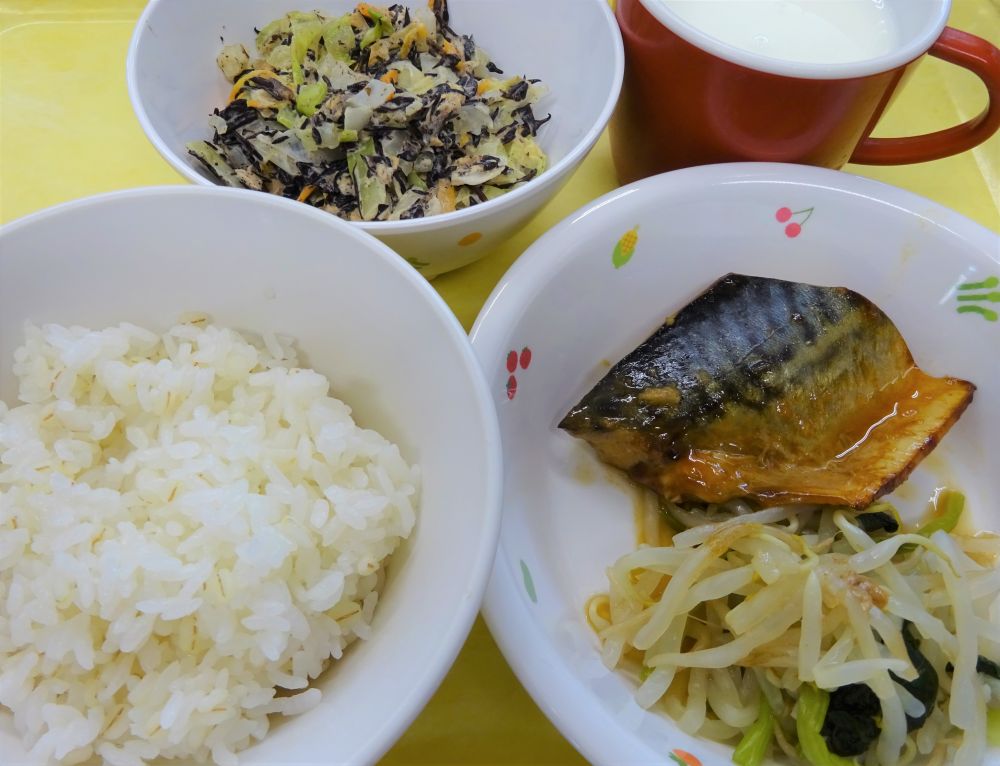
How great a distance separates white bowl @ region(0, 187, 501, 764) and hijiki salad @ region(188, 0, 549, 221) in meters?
0.41

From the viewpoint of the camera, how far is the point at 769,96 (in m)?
1.26

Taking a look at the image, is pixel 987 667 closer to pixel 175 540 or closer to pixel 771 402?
pixel 771 402

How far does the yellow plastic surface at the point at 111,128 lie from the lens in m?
1.54

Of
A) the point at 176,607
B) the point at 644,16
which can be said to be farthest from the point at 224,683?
the point at 644,16

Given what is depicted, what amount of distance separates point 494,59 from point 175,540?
51.1 inches

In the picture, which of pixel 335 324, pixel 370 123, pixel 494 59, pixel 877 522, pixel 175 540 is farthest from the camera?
pixel 494 59

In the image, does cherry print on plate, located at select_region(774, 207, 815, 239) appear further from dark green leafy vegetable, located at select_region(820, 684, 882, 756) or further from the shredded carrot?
the shredded carrot

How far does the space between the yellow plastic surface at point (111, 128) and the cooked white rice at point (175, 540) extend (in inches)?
23.6

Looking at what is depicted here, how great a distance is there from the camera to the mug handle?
51.0 inches

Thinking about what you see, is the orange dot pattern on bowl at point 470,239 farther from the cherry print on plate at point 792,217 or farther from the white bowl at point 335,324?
the cherry print on plate at point 792,217

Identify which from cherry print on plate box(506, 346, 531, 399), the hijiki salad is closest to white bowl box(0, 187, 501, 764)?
cherry print on plate box(506, 346, 531, 399)

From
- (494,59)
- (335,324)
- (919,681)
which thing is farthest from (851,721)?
(494,59)

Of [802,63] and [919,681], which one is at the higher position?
[802,63]

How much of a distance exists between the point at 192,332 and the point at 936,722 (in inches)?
44.2
